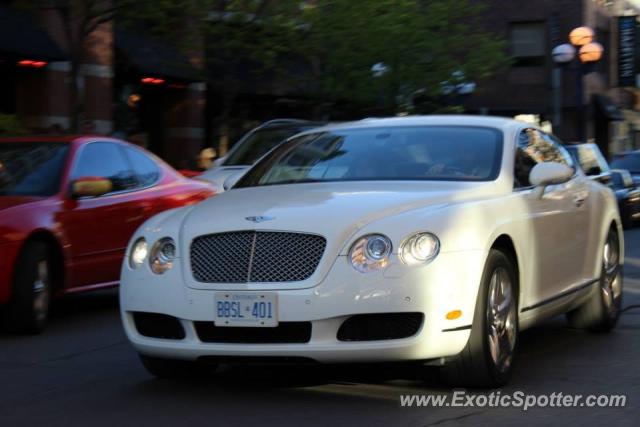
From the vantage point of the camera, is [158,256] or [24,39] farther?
[24,39]

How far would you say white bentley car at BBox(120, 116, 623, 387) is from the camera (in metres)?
5.77

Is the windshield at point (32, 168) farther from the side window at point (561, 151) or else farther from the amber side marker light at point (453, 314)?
the amber side marker light at point (453, 314)

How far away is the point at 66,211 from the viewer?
923cm

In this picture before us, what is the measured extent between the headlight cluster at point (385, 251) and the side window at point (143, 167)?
16.2ft

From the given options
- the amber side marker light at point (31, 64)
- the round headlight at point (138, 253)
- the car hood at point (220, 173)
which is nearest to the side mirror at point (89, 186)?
the round headlight at point (138, 253)

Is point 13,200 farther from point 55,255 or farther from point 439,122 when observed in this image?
point 439,122

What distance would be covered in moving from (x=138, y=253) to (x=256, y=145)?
9034mm

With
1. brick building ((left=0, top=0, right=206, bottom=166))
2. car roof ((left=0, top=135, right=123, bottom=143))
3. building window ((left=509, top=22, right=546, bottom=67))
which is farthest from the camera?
building window ((left=509, top=22, right=546, bottom=67))

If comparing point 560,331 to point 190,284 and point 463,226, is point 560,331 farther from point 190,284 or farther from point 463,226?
point 190,284

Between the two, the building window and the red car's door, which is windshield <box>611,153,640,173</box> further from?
the building window

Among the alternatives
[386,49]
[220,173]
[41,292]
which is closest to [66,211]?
[41,292]

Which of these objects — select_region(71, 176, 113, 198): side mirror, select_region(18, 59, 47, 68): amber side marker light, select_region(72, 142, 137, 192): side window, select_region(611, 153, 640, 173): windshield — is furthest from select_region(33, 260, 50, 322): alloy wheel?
Result: select_region(611, 153, 640, 173): windshield

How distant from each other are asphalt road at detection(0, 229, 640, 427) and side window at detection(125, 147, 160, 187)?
7.78 ft

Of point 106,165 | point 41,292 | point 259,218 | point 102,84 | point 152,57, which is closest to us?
point 259,218
